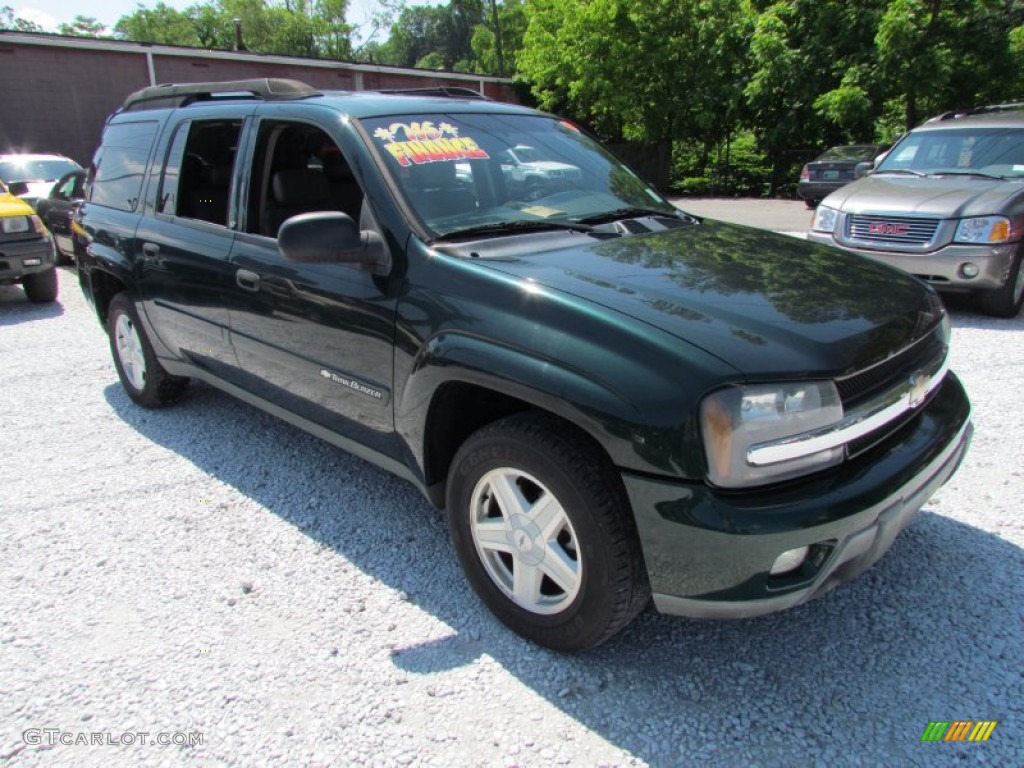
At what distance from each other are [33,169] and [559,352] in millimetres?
12963

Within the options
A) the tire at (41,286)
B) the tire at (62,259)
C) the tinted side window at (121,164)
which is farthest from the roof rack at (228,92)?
the tire at (62,259)

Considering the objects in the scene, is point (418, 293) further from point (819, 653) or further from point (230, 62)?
point (230, 62)

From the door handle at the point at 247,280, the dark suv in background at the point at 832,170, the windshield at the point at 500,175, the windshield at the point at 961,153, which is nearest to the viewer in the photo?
the windshield at the point at 500,175

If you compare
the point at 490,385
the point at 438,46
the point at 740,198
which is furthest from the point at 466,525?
the point at 438,46

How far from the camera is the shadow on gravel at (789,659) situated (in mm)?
2102

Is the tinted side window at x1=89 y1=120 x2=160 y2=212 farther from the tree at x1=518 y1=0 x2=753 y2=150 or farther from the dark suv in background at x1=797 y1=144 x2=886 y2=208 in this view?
the tree at x1=518 y1=0 x2=753 y2=150

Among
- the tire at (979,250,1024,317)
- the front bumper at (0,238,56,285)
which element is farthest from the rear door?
the tire at (979,250,1024,317)

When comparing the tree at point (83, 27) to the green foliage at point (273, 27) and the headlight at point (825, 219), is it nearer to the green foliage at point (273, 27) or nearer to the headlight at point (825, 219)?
the green foliage at point (273, 27)

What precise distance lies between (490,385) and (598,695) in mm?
1030

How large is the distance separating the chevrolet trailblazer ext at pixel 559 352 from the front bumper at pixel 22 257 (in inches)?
205

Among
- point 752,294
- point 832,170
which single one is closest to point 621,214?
point 752,294

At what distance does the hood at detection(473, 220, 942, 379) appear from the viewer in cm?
205

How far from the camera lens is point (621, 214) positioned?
320 centimetres

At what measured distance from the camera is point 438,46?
3265 inches
